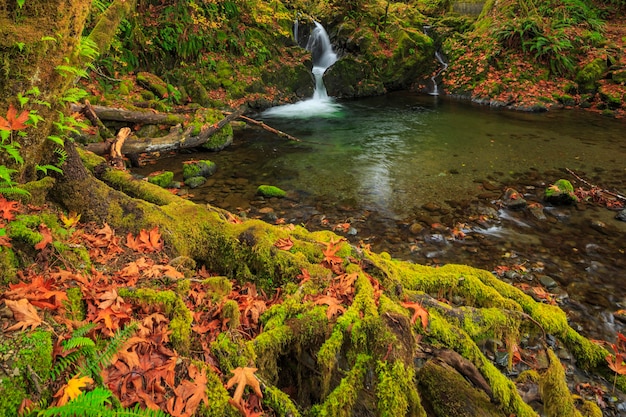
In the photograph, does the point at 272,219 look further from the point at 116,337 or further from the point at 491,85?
the point at 491,85

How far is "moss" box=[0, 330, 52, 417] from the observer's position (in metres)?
1.43

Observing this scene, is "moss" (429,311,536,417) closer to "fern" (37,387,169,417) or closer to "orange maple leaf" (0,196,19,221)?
"fern" (37,387,169,417)

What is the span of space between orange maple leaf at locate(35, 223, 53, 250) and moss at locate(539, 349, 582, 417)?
3780 millimetres

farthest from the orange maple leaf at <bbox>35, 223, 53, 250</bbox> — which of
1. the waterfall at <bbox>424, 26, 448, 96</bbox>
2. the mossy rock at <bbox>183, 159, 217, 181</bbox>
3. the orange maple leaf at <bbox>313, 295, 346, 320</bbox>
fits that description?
the waterfall at <bbox>424, 26, 448, 96</bbox>

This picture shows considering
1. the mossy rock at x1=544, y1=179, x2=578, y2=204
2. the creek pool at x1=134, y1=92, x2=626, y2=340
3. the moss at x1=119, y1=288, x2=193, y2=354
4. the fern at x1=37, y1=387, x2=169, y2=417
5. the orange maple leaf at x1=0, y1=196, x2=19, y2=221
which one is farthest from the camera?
the mossy rock at x1=544, y1=179, x2=578, y2=204

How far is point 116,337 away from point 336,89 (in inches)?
827

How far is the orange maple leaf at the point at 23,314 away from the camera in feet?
5.61

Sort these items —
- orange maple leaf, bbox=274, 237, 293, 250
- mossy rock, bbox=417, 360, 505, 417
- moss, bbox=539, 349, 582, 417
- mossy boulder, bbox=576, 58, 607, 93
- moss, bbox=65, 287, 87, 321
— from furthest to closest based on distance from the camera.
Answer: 1. mossy boulder, bbox=576, 58, 607, 93
2. orange maple leaf, bbox=274, 237, 293, 250
3. moss, bbox=539, 349, 582, 417
4. mossy rock, bbox=417, 360, 505, 417
5. moss, bbox=65, 287, 87, 321

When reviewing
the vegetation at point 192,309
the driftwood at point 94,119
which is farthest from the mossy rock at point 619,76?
the driftwood at point 94,119

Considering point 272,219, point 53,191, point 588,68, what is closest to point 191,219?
point 53,191

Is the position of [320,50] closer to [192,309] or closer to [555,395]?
[192,309]

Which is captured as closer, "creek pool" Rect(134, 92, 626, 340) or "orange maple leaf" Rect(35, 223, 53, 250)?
"orange maple leaf" Rect(35, 223, 53, 250)

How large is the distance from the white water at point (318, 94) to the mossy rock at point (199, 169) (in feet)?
25.1

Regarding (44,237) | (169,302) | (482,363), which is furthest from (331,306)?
(44,237)
